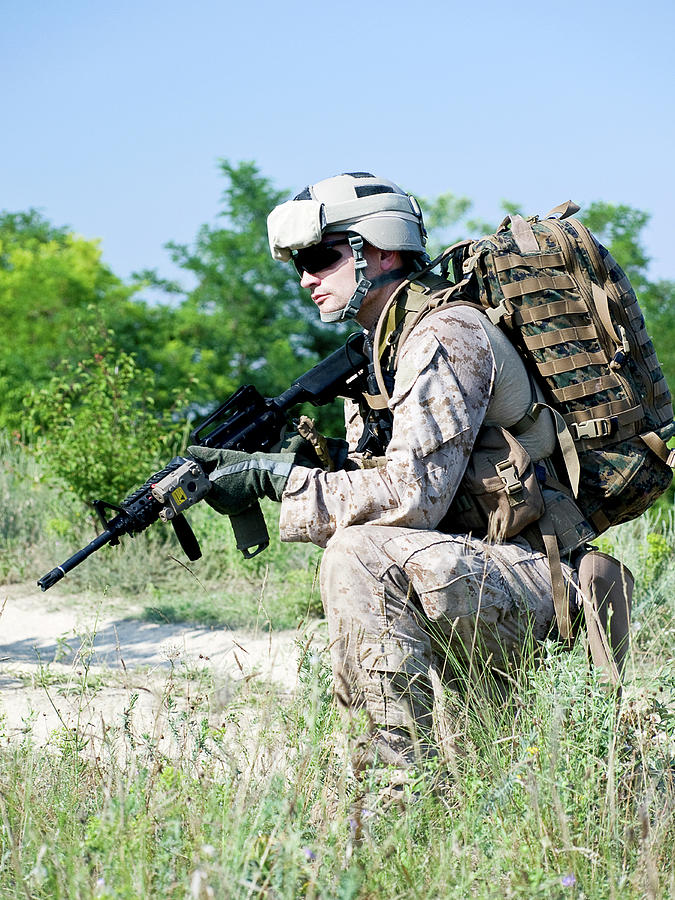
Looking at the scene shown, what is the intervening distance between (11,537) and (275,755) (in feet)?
17.1

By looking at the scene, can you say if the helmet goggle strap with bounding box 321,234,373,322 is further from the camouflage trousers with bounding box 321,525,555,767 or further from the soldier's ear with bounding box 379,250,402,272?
the camouflage trousers with bounding box 321,525,555,767

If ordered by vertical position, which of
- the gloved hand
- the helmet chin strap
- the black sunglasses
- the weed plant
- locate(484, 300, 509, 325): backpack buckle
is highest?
the black sunglasses

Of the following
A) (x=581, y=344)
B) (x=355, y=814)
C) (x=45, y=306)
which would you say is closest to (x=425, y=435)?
(x=581, y=344)

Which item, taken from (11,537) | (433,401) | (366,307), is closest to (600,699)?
(433,401)

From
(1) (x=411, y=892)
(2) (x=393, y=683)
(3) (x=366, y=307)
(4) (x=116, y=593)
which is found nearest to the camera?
(1) (x=411, y=892)

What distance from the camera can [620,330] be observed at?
301 centimetres

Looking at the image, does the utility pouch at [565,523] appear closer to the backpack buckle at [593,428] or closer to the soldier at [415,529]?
the soldier at [415,529]

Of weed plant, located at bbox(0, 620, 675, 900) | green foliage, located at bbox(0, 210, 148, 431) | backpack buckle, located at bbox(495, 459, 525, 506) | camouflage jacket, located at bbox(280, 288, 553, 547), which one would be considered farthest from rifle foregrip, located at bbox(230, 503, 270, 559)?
green foliage, located at bbox(0, 210, 148, 431)

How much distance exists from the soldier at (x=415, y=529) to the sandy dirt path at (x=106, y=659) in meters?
0.76

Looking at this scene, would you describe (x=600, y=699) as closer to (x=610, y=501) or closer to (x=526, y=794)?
(x=526, y=794)

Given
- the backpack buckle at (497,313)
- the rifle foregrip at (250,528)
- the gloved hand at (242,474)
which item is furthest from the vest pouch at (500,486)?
the rifle foregrip at (250,528)

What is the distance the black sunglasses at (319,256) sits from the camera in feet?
10.8

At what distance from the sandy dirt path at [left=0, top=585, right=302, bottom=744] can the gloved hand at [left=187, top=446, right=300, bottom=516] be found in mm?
702

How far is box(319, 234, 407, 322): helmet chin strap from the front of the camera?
A: 3238mm
